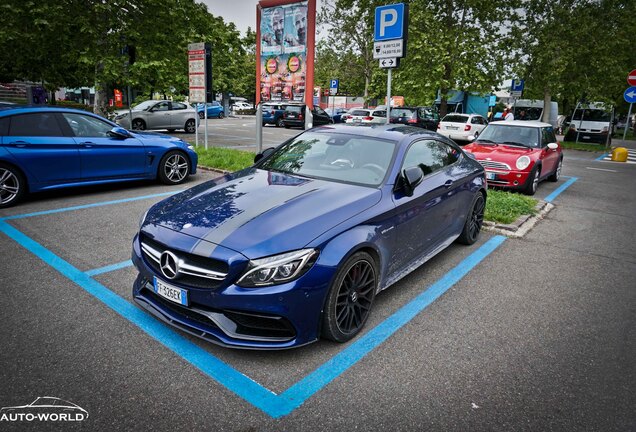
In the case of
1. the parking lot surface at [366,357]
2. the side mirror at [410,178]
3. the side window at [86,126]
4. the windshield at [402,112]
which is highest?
the windshield at [402,112]

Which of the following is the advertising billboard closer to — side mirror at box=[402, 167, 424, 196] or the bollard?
side mirror at box=[402, 167, 424, 196]

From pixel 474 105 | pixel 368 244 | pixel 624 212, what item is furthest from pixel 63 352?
pixel 474 105

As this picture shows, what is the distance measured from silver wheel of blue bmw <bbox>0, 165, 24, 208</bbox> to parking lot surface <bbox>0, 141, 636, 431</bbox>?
167 cm

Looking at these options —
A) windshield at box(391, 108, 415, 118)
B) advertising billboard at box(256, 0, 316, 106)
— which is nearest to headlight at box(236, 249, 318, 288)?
advertising billboard at box(256, 0, 316, 106)

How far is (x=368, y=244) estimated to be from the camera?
329 centimetres

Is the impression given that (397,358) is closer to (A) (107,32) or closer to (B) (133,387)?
(B) (133,387)

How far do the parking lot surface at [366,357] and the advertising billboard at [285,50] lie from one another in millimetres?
6243

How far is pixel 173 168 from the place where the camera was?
866 centimetres

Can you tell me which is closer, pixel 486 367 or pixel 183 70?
pixel 486 367

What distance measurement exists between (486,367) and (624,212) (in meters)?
6.93

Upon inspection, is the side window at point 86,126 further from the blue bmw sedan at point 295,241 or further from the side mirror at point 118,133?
the blue bmw sedan at point 295,241

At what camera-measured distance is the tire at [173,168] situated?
848cm

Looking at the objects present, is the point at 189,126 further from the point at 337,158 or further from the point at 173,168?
the point at 337,158

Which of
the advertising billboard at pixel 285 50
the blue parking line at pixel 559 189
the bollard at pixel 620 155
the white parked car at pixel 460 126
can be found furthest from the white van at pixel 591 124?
the advertising billboard at pixel 285 50
